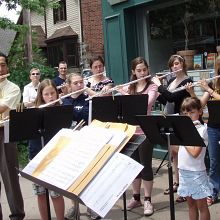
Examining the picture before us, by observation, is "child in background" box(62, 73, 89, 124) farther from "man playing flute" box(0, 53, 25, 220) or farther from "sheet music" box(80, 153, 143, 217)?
"sheet music" box(80, 153, 143, 217)

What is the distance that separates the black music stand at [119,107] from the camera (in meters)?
4.49

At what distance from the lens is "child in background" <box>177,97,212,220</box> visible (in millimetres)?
3852

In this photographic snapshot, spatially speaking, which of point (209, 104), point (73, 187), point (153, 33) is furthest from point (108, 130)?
point (153, 33)

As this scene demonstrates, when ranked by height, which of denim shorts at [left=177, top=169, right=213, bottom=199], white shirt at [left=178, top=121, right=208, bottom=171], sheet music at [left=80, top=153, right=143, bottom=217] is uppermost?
sheet music at [left=80, top=153, right=143, bottom=217]

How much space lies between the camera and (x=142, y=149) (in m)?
5.00

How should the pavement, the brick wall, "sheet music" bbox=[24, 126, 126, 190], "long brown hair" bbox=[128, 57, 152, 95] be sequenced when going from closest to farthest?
1. "sheet music" bbox=[24, 126, 126, 190]
2. the pavement
3. "long brown hair" bbox=[128, 57, 152, 95]
4. the brick wall

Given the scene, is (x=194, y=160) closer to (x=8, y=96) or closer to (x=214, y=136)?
(x=214, y=136)

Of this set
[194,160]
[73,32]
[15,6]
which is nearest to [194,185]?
[194,160]

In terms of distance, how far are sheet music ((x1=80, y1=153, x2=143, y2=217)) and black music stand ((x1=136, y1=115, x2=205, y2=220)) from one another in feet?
2.67

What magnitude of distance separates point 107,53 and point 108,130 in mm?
5789

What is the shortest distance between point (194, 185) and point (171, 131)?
792 mm

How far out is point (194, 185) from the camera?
3.88m

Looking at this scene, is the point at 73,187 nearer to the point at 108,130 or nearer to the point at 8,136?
the point at 108,130

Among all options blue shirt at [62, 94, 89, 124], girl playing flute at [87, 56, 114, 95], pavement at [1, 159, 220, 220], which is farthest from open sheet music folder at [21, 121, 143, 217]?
girl playing flute at [87, 56, 114, 95]
